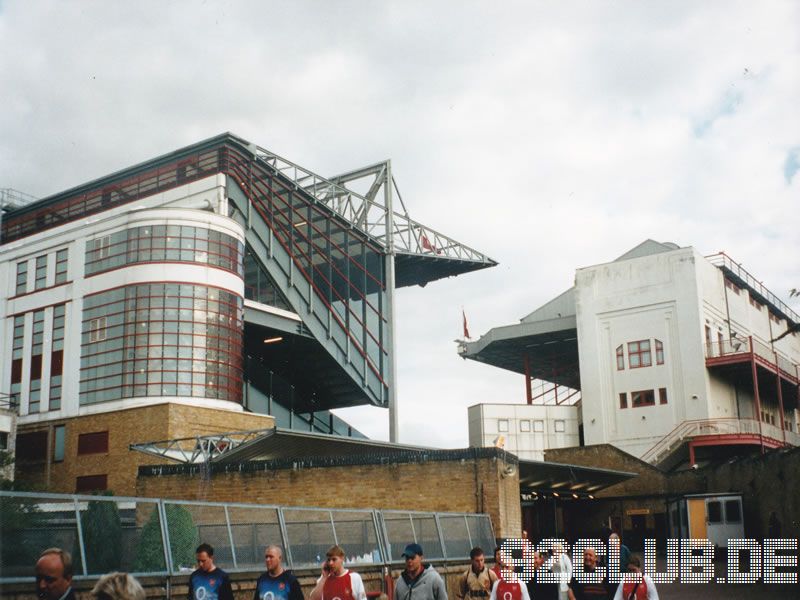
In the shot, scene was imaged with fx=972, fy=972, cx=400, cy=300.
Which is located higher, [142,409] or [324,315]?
[324,315]

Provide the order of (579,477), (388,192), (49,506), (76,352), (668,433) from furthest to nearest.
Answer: (388,192) → (668,433) → (76,352) → (579,477) → (49,506)

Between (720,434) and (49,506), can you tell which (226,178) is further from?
(49,506)

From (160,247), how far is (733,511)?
24.8 metres

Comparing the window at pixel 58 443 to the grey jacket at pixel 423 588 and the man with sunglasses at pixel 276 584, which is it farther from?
the grey jacket at pixel 423 588

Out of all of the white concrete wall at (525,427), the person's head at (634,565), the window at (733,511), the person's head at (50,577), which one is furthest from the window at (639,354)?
the person's head at (50,577)

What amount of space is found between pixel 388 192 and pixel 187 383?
19.1 meters

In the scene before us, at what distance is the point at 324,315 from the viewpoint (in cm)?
5162

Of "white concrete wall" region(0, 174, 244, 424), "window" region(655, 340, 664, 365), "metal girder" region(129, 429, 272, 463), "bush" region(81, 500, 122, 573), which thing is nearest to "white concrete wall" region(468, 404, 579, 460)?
"window" region(655, 340, 664, 365)

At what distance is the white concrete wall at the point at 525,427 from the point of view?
56.4 meters

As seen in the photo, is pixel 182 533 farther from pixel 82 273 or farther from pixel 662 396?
pixel 662 396

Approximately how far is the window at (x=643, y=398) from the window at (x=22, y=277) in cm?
3163

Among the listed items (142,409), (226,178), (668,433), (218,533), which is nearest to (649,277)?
(668,433)

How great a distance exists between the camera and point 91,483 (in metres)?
39.7

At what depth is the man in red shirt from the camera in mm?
9680
